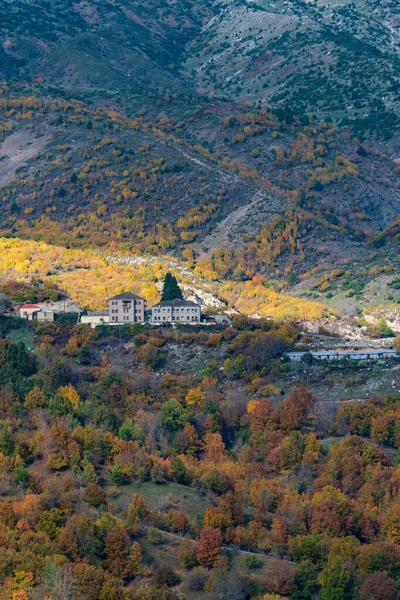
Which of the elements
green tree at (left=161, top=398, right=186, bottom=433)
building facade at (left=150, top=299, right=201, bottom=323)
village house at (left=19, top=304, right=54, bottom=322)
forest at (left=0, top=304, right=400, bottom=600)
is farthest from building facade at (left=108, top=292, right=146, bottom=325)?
green tree at (left=161, top=398, right=186, bottom=433)

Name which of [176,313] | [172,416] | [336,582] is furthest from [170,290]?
[336,582]

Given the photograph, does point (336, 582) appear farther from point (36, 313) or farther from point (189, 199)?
point (189, 199)

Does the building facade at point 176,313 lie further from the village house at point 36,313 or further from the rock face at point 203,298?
the rock face at point 203,298

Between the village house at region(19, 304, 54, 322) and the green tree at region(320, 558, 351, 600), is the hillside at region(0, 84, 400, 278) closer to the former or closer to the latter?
the village house at region(19, 304, 54, 322)

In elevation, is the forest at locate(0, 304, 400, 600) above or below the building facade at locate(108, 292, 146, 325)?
below

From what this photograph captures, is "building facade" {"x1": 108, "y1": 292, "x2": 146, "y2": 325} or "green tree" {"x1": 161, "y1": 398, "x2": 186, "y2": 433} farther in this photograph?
"building facade" {"x1": 108, "y1": 292, "x2": 146, "y2": 325}

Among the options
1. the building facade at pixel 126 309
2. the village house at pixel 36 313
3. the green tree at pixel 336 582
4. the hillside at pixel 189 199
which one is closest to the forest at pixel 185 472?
the green tree at pixel 336 582

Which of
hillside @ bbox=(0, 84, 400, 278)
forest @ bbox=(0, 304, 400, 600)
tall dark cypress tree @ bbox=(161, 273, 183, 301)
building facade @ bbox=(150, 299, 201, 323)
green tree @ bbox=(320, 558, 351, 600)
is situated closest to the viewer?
green tree @ bbox=(320, 558, 351, 600)
